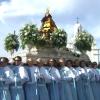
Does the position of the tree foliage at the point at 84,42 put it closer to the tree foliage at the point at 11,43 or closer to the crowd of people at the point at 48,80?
the tree foliage at the point at 11,43

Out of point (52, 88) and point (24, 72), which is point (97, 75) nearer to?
point (52, 88)

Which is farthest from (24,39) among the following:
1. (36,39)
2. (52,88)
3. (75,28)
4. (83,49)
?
(52,88)

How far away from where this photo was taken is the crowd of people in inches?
419

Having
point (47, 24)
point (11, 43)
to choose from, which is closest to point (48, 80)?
point (11, 43)

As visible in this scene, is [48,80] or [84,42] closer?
[48,80]

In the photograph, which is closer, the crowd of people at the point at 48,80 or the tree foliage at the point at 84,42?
the crowd of people at the point at 48,80

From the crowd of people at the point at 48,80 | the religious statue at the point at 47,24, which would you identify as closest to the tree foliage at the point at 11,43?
the religious statue at the point at 47,24

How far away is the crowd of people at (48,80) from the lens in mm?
10641

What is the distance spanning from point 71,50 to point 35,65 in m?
48.1

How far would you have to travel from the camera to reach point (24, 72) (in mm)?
10859

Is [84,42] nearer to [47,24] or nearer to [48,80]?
[47,24]

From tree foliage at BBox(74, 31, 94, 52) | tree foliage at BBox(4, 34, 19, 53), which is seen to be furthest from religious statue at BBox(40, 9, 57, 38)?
tree foliage at BBox(4, 34, 19, 53)

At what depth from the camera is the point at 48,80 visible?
37.8ft

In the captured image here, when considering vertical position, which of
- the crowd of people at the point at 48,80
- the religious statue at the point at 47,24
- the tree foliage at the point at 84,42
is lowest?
the crowd of people at the point at 48,80
